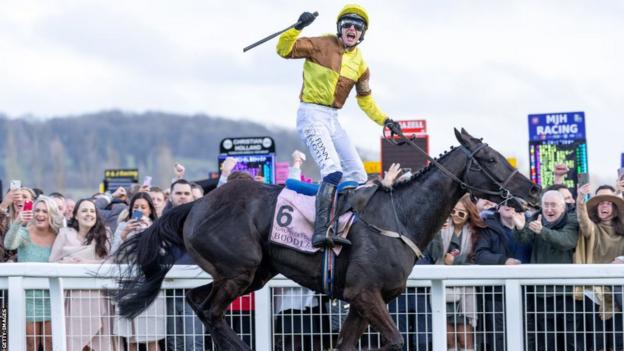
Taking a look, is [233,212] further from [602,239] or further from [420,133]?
[420,133]

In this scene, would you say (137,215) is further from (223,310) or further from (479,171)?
(479,171)

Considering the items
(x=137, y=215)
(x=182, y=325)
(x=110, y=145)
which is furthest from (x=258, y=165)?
(x=110, y=145)

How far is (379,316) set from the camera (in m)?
7.19

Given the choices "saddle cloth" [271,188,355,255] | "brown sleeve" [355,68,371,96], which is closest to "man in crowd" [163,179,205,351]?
"saddle cloth" [271,188,355,255]

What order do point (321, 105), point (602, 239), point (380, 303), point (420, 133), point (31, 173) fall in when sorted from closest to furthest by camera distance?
point (380, 303)
point (321, 105)
point (602, 239)
point (420, 133)
point (31, 173)

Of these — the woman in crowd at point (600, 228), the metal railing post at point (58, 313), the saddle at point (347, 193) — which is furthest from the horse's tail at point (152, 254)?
the woman in crowd at point (600, 228)

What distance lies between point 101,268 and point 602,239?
380cm

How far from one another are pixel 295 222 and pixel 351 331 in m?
→ 0.83

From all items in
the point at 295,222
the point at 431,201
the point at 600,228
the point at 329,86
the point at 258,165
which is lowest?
the point at 600,228

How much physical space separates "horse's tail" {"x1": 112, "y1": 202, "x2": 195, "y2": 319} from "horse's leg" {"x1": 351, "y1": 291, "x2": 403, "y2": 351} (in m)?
1.44

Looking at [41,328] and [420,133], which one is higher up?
[420,133]

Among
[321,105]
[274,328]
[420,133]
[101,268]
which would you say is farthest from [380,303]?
[420,133]

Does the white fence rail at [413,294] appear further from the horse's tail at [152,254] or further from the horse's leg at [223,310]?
the horse's leg at [223,310]

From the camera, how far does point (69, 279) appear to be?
25.5 feet
